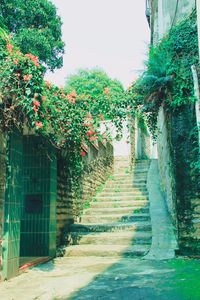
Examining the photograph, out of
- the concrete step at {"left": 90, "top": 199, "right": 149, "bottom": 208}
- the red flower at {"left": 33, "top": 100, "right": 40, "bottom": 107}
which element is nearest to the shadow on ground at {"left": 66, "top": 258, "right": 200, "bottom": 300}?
the red flower at {"left": 33, "top": 100, "right": 40, "bottom": 107}

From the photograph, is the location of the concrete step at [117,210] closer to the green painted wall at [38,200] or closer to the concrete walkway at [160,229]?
the concrete walkway at [160,229]

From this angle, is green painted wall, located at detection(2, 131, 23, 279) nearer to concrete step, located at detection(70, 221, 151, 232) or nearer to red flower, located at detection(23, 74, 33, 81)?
red flower, located at detection(23, 74, 33, 81)

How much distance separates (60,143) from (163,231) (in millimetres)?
3190

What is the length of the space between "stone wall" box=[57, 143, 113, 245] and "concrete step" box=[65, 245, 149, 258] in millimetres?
649

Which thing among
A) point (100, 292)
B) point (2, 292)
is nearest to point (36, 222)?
point (2, 292)

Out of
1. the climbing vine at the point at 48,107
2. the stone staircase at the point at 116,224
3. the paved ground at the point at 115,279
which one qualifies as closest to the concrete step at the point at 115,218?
the stone staircase at the point at 116,224

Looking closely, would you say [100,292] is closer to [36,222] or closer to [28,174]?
[36,222]

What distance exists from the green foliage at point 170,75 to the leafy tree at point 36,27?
9.95 meters

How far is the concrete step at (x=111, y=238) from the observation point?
7223mm

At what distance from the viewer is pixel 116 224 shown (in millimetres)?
8195

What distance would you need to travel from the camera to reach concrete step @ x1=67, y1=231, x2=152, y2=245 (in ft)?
23.7

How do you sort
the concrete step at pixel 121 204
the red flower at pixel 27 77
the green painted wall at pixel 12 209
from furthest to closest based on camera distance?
the concrete step at pixel 121 204
the green painted wall at pixel 12 209
the red flower at pixel 27 77

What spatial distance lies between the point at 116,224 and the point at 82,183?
1.86m

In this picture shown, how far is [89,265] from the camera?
19.3 ft
